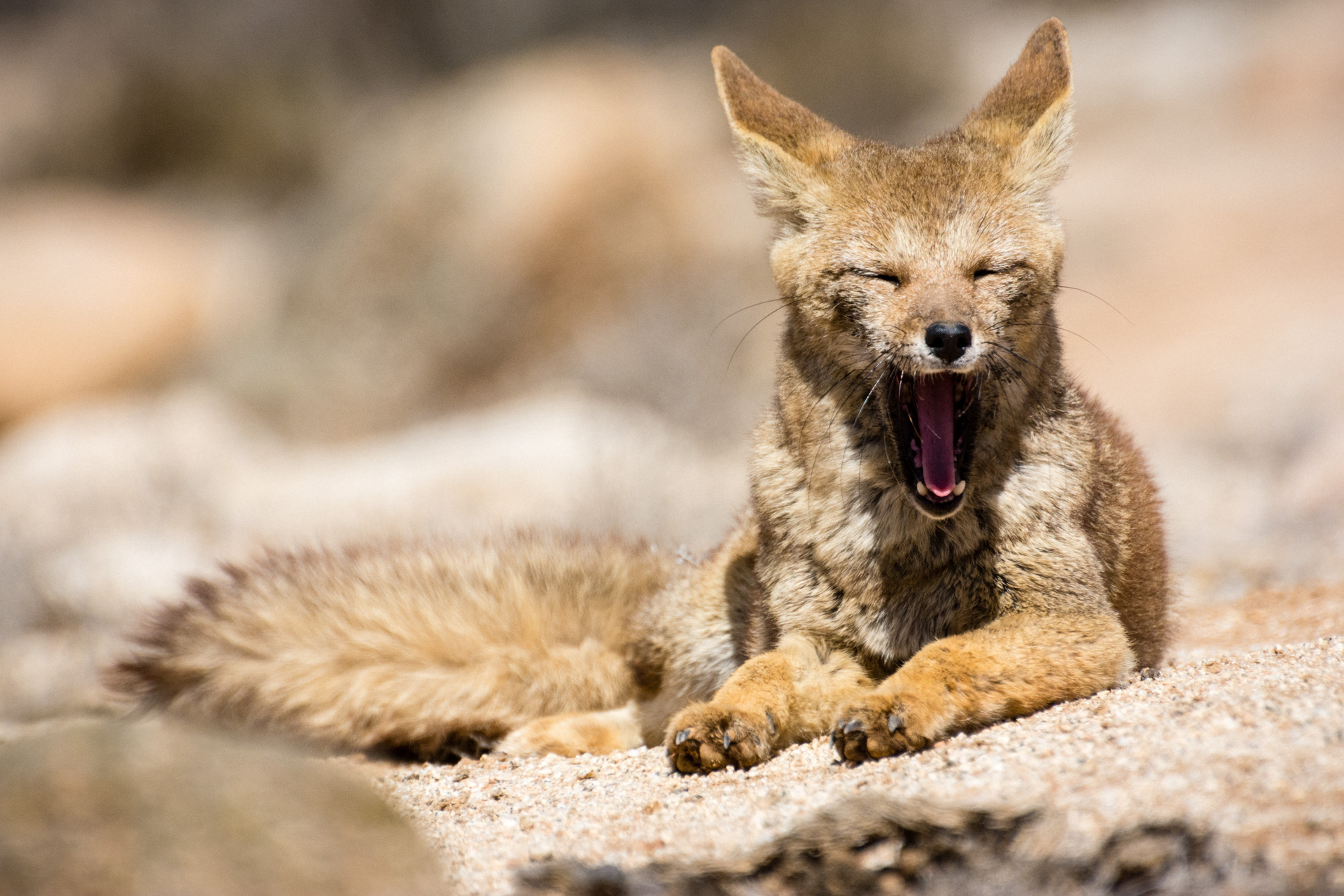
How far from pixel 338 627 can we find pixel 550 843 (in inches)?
79.2

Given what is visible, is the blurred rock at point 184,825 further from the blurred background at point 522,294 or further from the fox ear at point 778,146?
the blurred background at point 522,294

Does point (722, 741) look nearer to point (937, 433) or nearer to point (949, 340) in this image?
point (937, 433)

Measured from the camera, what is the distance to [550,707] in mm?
5008

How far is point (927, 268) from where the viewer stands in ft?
12.5

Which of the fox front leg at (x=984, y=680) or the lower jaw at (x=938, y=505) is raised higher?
the lower jaw at (x=938, y=505)

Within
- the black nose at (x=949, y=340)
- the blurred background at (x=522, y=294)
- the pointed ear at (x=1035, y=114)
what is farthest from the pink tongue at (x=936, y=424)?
the blurred background at (x=522, y=294)

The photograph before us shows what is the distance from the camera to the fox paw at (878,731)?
10.9 feet

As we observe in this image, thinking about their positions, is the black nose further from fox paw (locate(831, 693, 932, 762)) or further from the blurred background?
the blurred background

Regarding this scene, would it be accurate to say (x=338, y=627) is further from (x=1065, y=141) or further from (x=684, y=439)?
(x=684, y=439)

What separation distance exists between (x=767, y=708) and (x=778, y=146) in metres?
1.98

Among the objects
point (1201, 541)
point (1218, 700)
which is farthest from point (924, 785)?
point (1201, 541)

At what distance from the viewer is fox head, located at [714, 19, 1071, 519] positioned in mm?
3721

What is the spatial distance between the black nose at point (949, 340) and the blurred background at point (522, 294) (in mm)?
3364

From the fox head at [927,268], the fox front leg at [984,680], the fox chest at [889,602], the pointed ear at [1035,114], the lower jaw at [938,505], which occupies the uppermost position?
the pointed ear at [1035,114]
